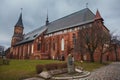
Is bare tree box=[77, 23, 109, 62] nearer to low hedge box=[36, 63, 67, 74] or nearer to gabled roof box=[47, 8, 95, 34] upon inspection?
gabled roof box=[47, 8, 95, 34]

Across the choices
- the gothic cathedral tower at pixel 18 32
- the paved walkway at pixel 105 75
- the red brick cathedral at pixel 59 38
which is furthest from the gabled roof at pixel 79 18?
the gothic cathedral tower at pixel 18 32

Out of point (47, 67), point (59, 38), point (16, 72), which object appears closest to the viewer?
point (47, 67)

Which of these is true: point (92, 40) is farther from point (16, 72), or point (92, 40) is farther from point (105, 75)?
point (16, 72)

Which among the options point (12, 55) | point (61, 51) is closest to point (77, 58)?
point (61, 51)

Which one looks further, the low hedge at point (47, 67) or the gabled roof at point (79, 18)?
the gabled roof at point (79, 18)

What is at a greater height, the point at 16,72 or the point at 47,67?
the point at 47,67

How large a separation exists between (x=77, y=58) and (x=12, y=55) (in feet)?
149

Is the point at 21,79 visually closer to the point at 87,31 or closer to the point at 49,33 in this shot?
the point at 87,31

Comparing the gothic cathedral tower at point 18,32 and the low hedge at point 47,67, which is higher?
the gothic cathedral tower at point 18,32

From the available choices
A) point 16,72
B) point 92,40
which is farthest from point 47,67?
point 92,40

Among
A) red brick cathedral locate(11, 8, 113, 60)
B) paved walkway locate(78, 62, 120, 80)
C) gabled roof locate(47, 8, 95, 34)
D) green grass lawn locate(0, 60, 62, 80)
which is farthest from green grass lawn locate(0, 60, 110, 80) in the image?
gabled roof locate(47, 8, 95, 34)

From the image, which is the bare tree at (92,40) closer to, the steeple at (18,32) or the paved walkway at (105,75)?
the paved walkway at (105,75)

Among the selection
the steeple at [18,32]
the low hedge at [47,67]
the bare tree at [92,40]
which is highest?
the steeple at [18,32]

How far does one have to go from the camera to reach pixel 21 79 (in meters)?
14.0
